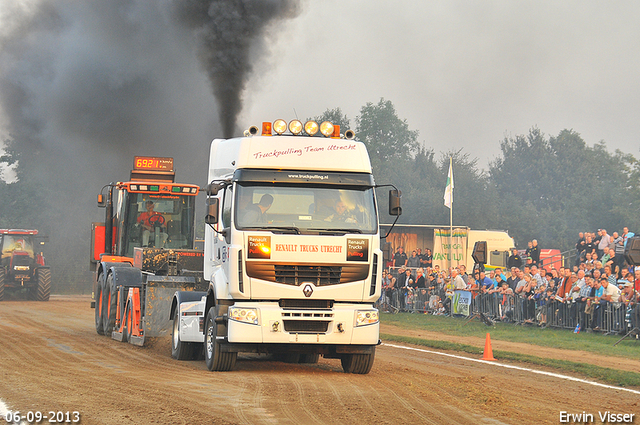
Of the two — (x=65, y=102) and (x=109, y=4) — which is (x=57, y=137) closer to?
(x=65, y=102)

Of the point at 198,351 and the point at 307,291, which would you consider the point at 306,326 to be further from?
the point at 198,351

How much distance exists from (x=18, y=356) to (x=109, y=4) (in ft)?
76.1

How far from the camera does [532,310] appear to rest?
73.9ft

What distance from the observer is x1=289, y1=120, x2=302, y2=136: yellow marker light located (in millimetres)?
12227

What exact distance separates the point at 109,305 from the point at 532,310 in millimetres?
11980

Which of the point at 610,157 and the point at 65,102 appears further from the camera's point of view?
the point at 610,157

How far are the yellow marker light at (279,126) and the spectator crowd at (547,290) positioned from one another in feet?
34.4

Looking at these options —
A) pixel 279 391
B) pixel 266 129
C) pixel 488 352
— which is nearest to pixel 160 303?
pixel 266 129

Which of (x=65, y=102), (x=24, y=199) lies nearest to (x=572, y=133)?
(x=24, y=199)

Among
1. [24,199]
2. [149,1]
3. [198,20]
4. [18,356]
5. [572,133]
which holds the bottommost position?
[18,356]

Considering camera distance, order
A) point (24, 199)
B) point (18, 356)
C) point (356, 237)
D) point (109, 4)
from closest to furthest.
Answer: point (356, 237), point (18, 356), point (109, 4), point (24, 199)

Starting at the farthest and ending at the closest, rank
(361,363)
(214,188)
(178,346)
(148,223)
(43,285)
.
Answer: (43,285) < (148,223) < (178,346) < (214,188) < (361,363)

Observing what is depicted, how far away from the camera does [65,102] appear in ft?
120

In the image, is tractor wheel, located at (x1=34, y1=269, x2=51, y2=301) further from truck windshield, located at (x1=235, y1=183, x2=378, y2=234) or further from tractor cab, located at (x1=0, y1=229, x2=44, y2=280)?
truck windshield, located at (x1=235, y1=183, x2=378, y2=234)
